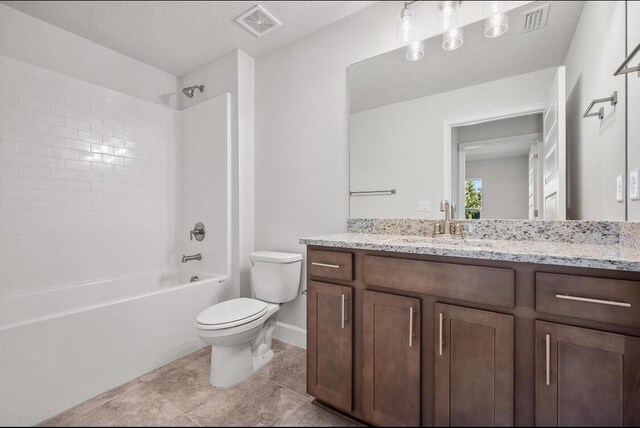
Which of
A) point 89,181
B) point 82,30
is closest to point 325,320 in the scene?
point 82,30

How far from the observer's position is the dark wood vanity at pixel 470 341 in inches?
29.5

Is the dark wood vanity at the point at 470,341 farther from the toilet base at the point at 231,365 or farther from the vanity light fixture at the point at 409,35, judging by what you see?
the vanity light fixture at the point at 409,35

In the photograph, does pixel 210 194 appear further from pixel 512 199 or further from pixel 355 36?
pixel 512 199

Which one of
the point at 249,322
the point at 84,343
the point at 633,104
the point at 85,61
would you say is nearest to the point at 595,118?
the point at 633,104

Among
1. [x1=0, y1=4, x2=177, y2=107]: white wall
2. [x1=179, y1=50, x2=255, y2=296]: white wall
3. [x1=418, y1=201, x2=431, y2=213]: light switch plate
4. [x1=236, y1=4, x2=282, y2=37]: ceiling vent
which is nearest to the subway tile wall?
[x1=0, y1=4, x2=177, y2=107]: white wall

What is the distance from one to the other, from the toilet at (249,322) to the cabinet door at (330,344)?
1.42 ft

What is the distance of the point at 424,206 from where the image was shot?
1482mm

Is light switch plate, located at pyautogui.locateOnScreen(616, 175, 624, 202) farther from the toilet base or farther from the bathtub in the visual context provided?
the bathtub

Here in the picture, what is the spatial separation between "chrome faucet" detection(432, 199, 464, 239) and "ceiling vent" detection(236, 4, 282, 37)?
1505 millimetres

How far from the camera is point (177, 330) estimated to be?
1.59 m

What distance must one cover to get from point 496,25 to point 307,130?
120cm

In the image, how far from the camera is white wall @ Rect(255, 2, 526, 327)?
5.84 feet

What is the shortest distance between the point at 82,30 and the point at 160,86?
0.93 m

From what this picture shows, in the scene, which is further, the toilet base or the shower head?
the shower head
